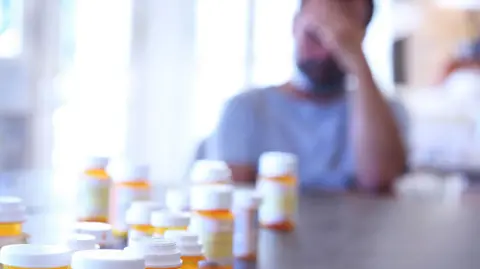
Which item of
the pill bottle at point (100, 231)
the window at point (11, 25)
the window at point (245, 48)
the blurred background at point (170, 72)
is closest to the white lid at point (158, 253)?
the pill bottle at point (100, 231)

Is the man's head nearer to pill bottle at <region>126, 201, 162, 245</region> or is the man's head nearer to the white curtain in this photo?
the white curtain

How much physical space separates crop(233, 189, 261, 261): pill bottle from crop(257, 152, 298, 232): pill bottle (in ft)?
0.46

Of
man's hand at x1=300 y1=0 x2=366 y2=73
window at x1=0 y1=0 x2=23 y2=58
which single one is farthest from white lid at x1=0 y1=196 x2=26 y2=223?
window at x1=0 y1=0 x2=23 y2=58

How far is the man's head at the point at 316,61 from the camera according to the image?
199 cm

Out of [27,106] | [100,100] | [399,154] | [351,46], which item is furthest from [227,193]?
[100,100]

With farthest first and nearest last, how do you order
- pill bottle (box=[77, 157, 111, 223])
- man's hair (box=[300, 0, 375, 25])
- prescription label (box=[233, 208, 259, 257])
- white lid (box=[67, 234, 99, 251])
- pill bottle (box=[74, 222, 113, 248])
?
man's hair (box=[300, 0, 375, 25]), pill bottle (box=[77, 157, 111, 223]), prescription label (box=[233, 208, 259, 257]), pill bottle (box=[74, 222, 113, 248]), white lid (box=[67, 234, 99, 251])

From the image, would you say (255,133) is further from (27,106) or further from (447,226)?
(27,106)

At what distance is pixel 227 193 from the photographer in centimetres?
82

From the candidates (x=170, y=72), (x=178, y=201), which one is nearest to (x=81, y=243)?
(x=178, y=201)

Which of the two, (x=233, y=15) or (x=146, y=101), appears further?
(x=233, y=15)

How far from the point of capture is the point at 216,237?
0.80 m

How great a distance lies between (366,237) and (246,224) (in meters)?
0.28

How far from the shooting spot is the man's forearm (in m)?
1.98

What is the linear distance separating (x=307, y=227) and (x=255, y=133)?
888 mm
